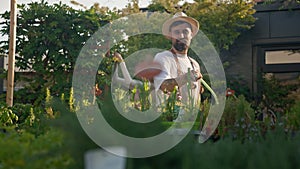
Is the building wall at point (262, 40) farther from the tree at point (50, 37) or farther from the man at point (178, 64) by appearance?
the man at point (178, 64)

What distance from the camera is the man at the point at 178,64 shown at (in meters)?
3.48

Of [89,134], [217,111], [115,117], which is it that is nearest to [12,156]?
[89,134]

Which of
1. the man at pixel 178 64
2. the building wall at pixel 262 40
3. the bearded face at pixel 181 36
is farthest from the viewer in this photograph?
the building wall at pixel 262 40

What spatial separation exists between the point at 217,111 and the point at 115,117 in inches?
49.7

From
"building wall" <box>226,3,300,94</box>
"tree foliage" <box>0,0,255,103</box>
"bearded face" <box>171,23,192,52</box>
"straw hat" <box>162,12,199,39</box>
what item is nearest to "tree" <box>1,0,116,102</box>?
A: "tree foliage" <box>0,0,255,103</box>

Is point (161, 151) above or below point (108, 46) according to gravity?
below

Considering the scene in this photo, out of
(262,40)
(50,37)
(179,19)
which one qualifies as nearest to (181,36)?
(179,19)

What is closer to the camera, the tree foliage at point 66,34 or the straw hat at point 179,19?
the straw hat at point 179,19

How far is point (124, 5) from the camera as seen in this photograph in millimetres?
8750

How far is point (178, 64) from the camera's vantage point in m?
3.98

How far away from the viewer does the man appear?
348 centimetres

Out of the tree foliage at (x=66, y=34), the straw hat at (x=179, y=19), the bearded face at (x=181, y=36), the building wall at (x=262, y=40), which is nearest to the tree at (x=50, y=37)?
the tree foliage at (x=66, y=34)

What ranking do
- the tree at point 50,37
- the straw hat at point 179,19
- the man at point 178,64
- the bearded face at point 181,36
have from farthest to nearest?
the tree at point 50,37 → the straw hat at point 179,19 → the bearded face at point 181,36 → the man at point 178,64

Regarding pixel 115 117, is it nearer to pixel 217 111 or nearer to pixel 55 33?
pixel 217 111
